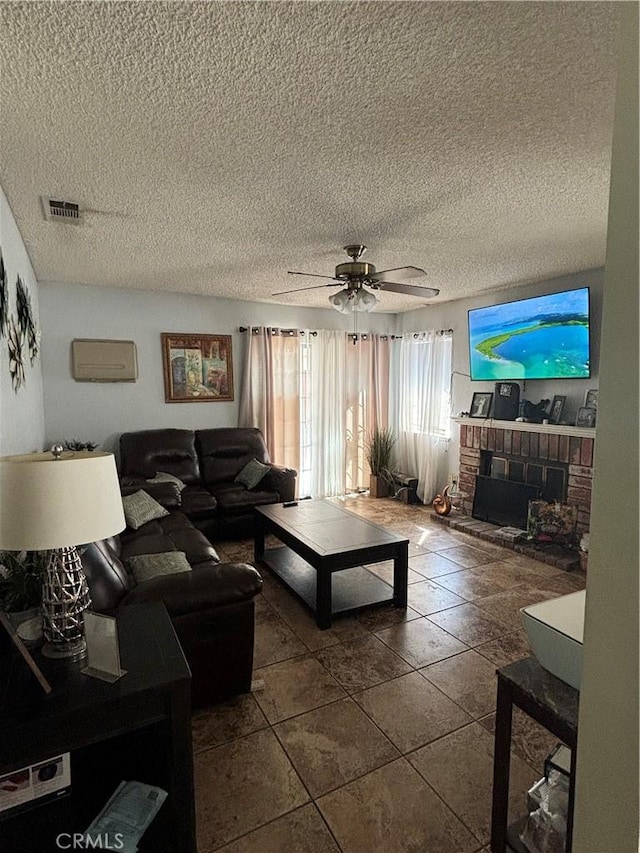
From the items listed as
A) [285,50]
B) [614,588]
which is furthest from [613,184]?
[285,50]

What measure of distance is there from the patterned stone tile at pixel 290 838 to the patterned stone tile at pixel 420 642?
3.45ft

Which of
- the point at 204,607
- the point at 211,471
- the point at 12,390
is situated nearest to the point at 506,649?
the point at 204,607

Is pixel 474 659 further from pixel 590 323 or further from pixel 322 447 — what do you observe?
pixel 322 447

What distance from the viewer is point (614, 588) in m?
0.73

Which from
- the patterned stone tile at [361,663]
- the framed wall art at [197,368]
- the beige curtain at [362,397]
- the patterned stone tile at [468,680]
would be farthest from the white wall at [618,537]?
the beige curtain at [362,397]

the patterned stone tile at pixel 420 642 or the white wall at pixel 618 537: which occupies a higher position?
the white wall at pixel 618 537

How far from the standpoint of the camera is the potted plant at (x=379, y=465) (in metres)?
6.11

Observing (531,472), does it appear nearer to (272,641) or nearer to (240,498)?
(240,498)

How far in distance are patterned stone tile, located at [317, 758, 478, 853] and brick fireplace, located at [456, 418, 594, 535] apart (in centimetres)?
268

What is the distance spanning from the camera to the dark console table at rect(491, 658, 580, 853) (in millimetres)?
1095

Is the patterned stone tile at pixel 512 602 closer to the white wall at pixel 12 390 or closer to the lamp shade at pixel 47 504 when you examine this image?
the lamp shade at pixel 47 504

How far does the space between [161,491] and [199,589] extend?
2.13m

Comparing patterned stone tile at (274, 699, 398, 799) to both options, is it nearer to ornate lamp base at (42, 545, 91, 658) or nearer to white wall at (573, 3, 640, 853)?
ornate lamp base at (42, 545, 91, 658)

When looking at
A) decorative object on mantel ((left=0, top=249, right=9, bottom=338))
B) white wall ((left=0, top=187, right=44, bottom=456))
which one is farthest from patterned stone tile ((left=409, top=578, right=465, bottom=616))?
decorative object on mantel ((left=0, top=249, right=9, bottom=338))
